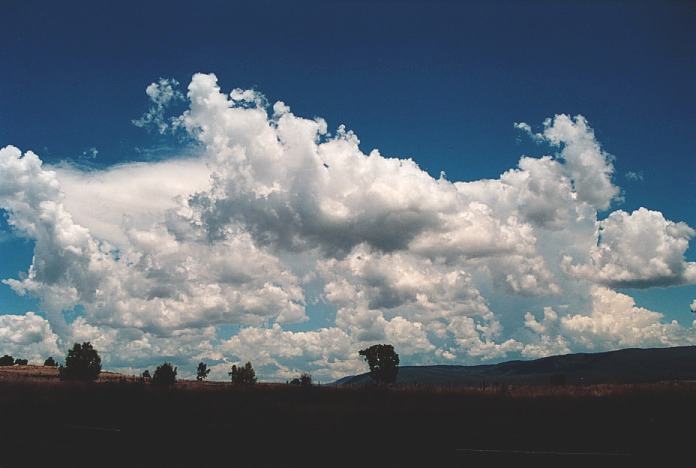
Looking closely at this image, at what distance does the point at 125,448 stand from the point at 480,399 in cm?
2236

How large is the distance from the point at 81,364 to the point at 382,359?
6499cm

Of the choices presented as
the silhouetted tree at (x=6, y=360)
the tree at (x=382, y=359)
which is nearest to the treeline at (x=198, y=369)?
the tree at (x=382, y=359)

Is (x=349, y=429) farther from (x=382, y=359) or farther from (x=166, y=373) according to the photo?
(x=382, y=359)

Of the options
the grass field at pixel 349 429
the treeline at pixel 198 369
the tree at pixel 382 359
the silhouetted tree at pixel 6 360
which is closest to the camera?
the grass field at pixel 349 429

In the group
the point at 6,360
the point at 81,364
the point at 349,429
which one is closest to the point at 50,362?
the point at 6,360

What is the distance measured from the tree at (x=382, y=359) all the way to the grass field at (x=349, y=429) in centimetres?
9290

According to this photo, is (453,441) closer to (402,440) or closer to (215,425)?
(402,440)

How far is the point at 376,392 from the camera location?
4328 centimetres

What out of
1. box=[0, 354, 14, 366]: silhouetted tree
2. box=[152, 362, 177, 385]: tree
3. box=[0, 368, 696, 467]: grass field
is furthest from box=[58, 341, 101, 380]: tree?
box=[0, 354, 14, 366]: silhouetted tree

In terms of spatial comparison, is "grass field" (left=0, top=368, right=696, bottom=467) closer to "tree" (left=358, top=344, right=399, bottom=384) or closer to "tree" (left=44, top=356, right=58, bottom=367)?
"tree" (left=358, top=344, right=399, bottom=384)

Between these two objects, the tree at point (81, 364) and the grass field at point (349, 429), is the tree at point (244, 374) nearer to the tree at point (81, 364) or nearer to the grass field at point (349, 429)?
the tree at point (81, 364)

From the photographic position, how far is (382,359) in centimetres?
13250

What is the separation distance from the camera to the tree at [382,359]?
432 ft

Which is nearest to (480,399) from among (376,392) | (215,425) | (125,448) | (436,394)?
(436,394)
